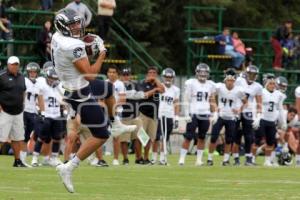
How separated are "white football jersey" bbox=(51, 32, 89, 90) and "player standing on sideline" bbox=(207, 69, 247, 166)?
26.3 ft

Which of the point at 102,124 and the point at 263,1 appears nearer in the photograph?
the point at 102,124

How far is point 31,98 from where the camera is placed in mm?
19812

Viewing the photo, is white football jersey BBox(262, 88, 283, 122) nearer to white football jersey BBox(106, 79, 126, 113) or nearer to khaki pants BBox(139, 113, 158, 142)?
khaki pants BBox(139, 113, 158, 142)

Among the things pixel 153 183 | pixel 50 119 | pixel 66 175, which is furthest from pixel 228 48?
pixel 66 175

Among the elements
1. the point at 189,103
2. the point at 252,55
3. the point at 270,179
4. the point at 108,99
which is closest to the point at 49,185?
the point at 108,99

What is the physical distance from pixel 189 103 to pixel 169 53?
608 inches

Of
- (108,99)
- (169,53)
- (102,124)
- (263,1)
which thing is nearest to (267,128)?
(108,99)

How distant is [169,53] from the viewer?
1377 inches

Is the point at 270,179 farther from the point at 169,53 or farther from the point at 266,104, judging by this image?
the point at 169,53

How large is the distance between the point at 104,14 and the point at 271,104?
6235 mm

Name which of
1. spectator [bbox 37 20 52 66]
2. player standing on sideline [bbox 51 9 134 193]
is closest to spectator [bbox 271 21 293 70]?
spectator [bbox 37 20 52 66]

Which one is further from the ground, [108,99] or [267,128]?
[108,99]

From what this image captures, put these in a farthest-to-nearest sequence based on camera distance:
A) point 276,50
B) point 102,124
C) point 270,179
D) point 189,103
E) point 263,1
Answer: point 263,1
point 276,50
point 189,103
point 270,179
point 102,124

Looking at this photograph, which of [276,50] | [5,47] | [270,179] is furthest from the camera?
[276,50]
